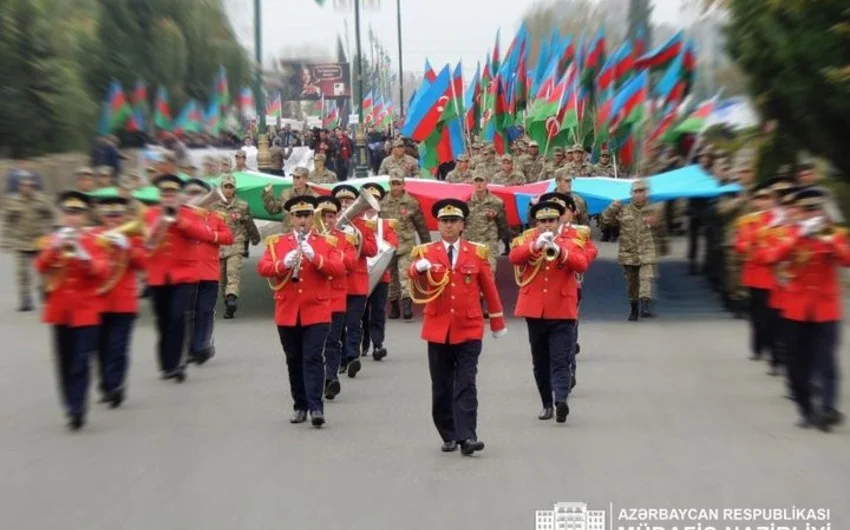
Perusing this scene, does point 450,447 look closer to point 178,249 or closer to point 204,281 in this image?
point 178,249

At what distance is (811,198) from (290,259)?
12.5 feet

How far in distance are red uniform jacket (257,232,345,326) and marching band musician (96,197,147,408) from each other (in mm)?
1327

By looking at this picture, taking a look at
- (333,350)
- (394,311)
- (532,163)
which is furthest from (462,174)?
(333,350)

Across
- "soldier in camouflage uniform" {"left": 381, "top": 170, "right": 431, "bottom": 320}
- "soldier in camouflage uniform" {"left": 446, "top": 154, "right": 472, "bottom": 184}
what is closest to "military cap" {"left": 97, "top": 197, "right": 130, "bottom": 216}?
"soldier in camouflage uniform" {"left": 381, "top": 170, "right": 431, "bottom": 320}

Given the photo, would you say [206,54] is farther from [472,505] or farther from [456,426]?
[456,426]

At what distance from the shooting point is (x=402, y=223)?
56.6 feet

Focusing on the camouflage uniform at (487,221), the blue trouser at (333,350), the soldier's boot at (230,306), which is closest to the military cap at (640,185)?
the camouflage uniform at (487,221)

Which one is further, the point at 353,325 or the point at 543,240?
the point at 353,325

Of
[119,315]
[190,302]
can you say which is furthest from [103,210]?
[190,302]

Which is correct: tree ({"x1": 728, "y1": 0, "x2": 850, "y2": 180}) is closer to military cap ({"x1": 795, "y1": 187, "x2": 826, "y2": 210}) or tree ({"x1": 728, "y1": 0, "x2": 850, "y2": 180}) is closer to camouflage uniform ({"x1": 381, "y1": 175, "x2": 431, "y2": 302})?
military cap ({"x1": 795, "y1": 187, "x2": 826, "y2": 210})

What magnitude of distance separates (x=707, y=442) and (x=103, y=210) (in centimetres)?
506

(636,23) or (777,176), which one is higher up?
(636,23)

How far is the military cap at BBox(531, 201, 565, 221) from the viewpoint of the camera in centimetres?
1074

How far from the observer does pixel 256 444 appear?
9930mm
